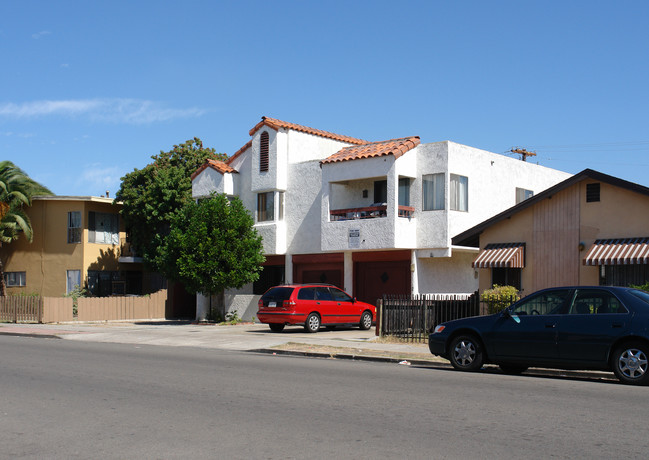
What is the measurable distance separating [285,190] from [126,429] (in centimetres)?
2502

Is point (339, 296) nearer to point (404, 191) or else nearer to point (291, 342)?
point (404, 191)

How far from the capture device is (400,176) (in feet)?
95.7

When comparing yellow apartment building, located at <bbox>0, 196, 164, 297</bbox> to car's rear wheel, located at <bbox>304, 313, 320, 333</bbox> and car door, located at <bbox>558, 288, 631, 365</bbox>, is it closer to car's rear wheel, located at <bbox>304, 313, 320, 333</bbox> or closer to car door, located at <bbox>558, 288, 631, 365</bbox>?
car's rear wheel, located at <bbox>304, 313, 320, 333</bbox>

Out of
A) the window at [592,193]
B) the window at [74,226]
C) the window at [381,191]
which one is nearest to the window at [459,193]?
the window at [381,191]

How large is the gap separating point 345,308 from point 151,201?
1751cm

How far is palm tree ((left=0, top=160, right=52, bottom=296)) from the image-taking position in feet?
130

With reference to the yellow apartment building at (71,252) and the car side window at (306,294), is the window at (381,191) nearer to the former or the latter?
the car side window at (306,294)

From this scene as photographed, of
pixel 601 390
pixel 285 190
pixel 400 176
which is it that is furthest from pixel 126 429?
pixel 285 190

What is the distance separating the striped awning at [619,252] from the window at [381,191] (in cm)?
1100

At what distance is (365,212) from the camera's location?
29.7m

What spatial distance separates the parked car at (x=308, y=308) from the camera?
24766mm

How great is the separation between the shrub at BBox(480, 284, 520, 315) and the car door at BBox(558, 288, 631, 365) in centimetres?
716

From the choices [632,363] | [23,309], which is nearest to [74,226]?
[23,309]

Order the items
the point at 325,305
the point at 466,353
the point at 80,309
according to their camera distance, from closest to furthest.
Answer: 1. the point at 466,353
2. the point at 325,305
3. the point at 80,309
